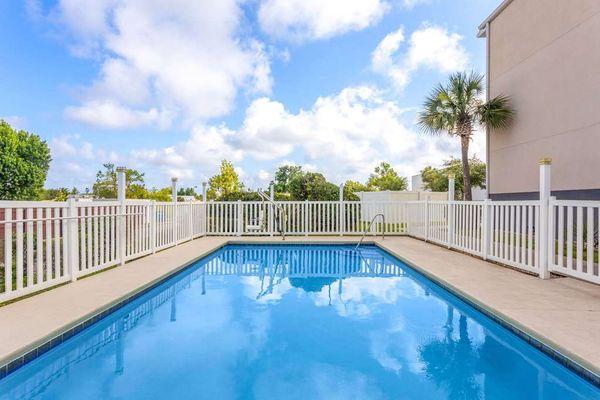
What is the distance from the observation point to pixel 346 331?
10.5ft

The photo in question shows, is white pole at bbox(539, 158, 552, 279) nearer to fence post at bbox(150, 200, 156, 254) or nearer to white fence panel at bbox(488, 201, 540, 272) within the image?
white fence panel at bbox(488, 201, 540, 272)

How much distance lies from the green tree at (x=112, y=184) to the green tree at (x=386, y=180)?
66.5ft

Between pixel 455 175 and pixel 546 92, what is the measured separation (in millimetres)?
9718

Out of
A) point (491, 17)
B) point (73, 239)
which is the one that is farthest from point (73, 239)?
point (491, 17)

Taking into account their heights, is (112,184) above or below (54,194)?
above

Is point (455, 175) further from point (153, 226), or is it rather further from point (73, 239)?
point (73, 239)

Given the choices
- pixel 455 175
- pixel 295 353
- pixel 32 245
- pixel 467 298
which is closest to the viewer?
pixel 295 353

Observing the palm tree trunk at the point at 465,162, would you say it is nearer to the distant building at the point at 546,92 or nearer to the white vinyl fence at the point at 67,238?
the distant building at the point at 546,92

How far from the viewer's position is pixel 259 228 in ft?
32.0

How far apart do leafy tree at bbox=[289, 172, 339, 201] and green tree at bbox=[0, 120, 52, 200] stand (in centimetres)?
2091

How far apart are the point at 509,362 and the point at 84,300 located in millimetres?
3920

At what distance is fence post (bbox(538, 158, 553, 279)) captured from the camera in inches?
169

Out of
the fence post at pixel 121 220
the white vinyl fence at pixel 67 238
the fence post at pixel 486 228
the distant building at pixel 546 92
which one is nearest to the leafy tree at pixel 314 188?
the distant building at pixel 546 92

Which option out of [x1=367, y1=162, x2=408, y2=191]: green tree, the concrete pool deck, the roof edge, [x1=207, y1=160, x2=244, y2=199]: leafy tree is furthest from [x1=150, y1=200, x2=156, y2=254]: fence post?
[x1=367, y1=162, x2=408, y2=191]: green tree
